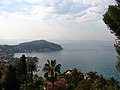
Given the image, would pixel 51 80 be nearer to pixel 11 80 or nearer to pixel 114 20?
pixel 11 80

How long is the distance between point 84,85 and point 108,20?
71.3ft

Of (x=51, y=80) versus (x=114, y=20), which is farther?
(x=51, y=80)

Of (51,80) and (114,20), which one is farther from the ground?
(114,20)

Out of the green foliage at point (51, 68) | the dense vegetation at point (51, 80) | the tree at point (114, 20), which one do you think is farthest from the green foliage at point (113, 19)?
the green foliage at point (51, 68)

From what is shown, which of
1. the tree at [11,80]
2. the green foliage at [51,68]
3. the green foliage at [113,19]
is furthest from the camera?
the green foliage at [51,68]

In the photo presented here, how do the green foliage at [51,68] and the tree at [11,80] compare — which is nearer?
the tree at [11,80]

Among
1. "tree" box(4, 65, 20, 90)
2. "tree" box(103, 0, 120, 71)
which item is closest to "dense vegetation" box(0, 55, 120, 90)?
"tree" box(4, 65, 20, 90)

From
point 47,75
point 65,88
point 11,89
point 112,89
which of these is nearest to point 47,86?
point 65,88

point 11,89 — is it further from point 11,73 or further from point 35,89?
point 35,89

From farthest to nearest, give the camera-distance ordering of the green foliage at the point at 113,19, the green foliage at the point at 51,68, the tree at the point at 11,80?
the green foliage at the point at 51,68 → the tree at the point at 11,80 → the green foliage at the point at 113,19

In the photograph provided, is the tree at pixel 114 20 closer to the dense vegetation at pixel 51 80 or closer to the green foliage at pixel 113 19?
the green foliage at pixel 113 19

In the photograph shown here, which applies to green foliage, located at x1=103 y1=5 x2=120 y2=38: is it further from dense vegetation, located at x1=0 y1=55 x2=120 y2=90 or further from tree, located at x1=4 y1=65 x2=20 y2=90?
tree, located at x1=4 y1=65 x2=20 y2=90

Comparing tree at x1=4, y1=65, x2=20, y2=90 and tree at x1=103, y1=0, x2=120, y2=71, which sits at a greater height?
tree at x1=103, y1=0, x2=120, y2=71

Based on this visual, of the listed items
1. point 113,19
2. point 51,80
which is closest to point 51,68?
point 51,80
